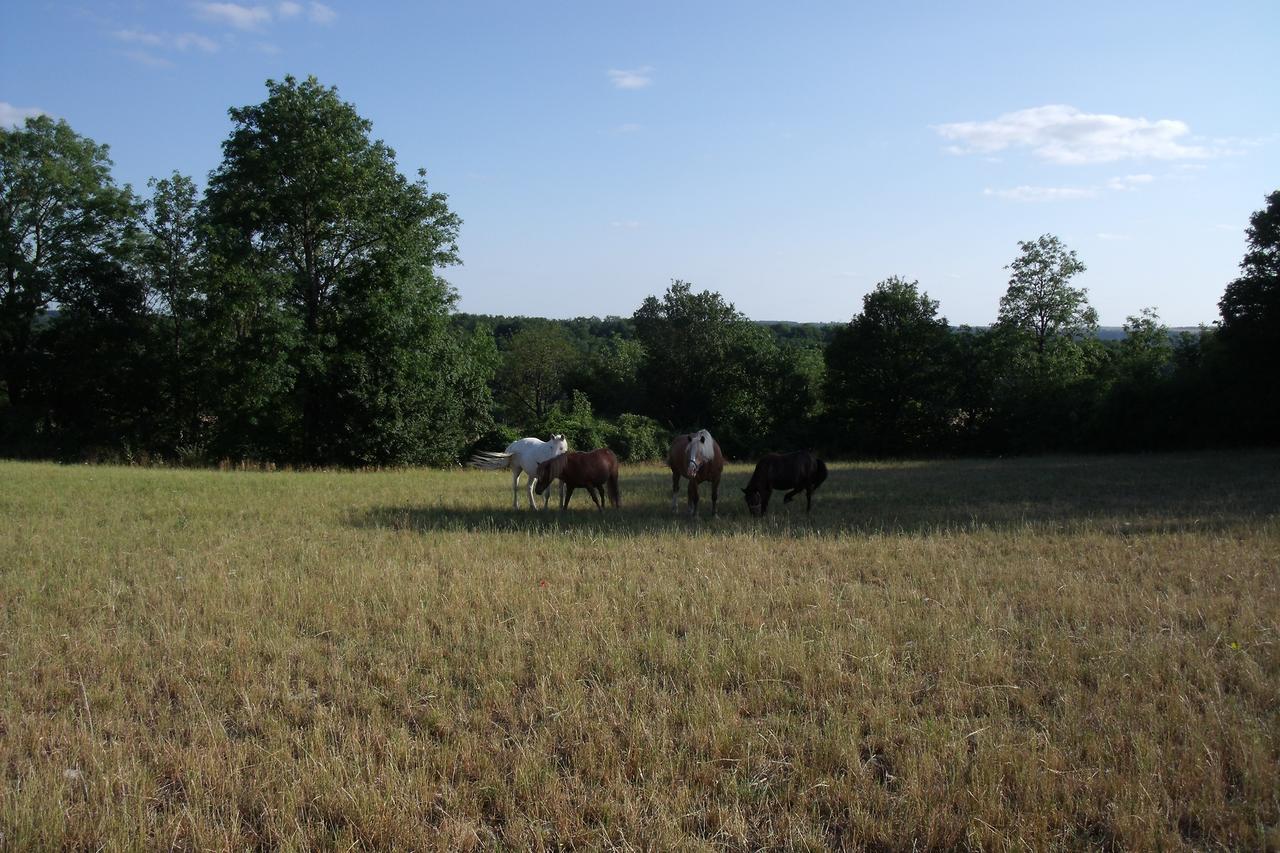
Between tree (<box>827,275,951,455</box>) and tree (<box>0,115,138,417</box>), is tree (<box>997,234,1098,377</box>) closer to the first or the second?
tree (<box>827,275,951,455</box>)

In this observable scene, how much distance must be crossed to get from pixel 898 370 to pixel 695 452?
3323 centimetres

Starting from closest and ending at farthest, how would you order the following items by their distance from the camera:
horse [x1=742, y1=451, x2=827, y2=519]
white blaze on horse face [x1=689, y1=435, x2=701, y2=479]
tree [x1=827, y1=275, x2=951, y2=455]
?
white blaze on horse face [x1=689, y1=435, x2=701, y2=479] < horse [x1=742, y1=451, x2=827, y2=519] < tree [x1=827, y1=275, x2=951, y2=455]

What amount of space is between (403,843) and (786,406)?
48325 mm

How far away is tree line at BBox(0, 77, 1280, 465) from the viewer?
33.2 metres

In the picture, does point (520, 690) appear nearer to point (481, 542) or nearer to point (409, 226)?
point (481, 542)

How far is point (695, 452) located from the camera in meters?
15.0

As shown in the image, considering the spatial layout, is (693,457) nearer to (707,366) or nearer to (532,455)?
(532,455)

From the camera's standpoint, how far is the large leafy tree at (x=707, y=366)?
165ft

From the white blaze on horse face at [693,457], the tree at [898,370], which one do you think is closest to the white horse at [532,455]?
the white blaze on horse face at [693,457]

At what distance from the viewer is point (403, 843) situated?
161 inches

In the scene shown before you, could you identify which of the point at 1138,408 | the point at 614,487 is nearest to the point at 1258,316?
the point at 1138,408

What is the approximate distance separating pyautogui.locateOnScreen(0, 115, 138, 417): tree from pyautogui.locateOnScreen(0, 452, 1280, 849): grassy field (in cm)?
3299

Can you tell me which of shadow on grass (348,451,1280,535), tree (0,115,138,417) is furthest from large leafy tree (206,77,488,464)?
shadow on grass (348,451,1280,535)

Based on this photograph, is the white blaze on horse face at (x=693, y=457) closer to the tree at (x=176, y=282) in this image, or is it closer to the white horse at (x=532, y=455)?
the white horse at (x=532, y=455)
